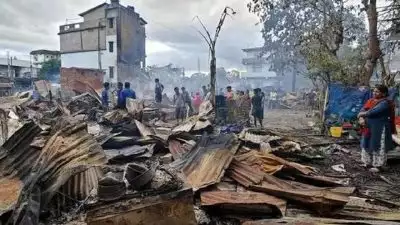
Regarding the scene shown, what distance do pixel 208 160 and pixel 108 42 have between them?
37.8 metres

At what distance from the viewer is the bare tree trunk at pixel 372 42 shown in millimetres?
11586

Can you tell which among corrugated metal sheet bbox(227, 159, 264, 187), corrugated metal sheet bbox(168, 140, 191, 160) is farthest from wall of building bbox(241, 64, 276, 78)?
corrugated metal sheet bbox(227, 159, 264, 187)

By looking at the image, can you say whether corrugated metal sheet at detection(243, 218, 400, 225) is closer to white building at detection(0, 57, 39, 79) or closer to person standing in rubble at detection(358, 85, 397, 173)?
person standing in rubble at detection(358, 85, 397, 173)

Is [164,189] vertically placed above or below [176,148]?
above

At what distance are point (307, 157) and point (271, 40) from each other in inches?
1207

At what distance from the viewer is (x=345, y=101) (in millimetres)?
11062

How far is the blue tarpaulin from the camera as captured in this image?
10.8 m

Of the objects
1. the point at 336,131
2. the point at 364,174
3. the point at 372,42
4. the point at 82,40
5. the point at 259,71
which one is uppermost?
the point at 82,40

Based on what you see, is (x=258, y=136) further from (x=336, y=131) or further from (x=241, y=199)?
(x=241, y=199)

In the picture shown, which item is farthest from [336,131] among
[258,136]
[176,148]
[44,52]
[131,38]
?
[44,52]

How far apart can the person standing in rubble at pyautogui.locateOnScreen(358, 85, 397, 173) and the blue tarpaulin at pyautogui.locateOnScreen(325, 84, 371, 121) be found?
446 cm

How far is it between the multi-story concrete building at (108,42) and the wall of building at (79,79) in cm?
1052

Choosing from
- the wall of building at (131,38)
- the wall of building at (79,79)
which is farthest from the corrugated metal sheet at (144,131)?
the wall of building at (131,38)

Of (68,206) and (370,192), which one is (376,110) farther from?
(68,206)
